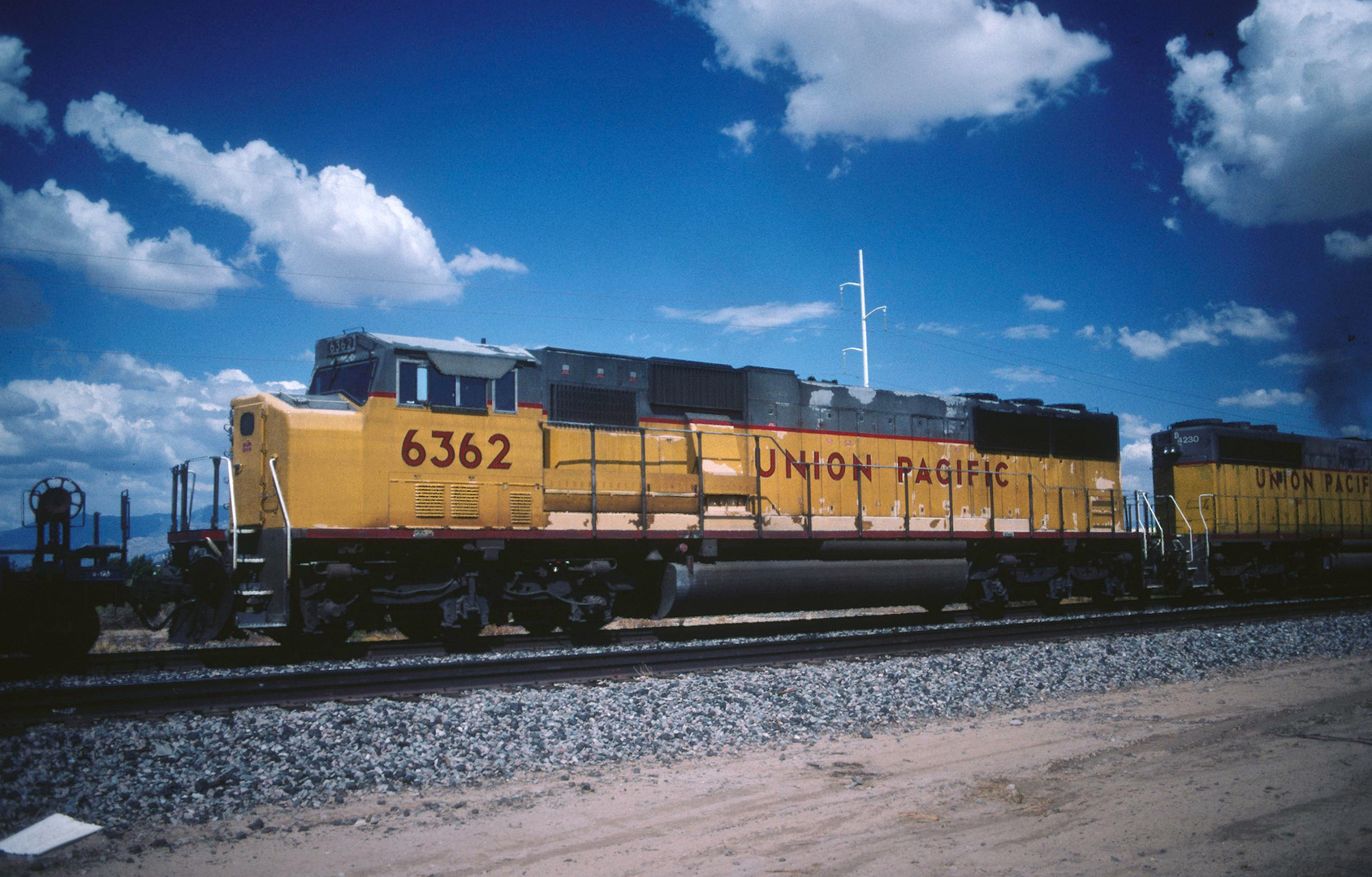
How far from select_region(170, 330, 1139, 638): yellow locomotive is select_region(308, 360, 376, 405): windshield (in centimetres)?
3

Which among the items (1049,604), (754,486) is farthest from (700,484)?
(1049,604)

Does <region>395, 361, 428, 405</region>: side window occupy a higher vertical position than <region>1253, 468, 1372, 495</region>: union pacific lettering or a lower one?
higher

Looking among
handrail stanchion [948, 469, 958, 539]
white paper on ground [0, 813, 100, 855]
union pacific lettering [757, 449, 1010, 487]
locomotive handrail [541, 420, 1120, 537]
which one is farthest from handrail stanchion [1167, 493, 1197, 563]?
white paper on ground [0, 813, 100, 855]

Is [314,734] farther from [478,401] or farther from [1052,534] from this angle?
[1052,534]

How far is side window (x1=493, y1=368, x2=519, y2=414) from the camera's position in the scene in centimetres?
1083

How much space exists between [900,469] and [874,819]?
32.9 ft

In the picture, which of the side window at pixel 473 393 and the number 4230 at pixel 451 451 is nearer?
the number 4230 at pixel 451 451

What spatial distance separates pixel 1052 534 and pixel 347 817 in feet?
44.6

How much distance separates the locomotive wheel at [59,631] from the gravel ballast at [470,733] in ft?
15.1

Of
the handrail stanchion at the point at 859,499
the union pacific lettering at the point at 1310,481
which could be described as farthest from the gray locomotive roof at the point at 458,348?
the union pacific lettering at the point at 1310,481

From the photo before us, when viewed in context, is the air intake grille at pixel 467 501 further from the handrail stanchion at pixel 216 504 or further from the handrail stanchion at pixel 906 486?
the handrail stanchion at pixel 906 486

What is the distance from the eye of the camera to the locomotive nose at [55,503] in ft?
36.4

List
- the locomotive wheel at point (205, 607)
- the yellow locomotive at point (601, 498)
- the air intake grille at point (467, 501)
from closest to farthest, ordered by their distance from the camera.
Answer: the locomotive wheel at point (205, 607)
the yellow locomotive at point (601, 498)
the air intake grille at point (467, 501)

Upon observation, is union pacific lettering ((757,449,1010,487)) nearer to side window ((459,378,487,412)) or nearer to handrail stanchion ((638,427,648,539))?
handrail stanchion ((638,427,648,539))
